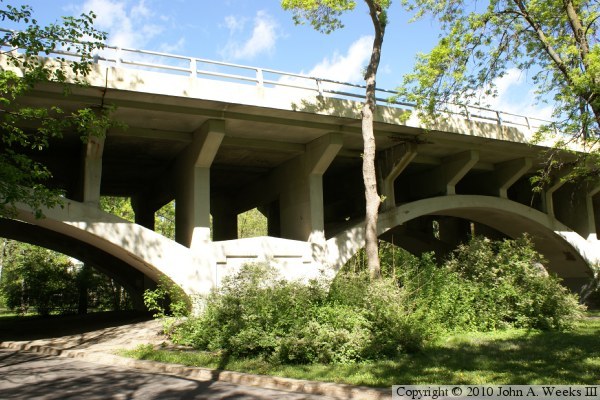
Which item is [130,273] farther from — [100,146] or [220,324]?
[220,324]

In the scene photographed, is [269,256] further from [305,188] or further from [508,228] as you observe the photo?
[508,228]

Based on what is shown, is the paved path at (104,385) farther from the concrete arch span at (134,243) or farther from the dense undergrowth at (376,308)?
the concrete arch span at (134,243)

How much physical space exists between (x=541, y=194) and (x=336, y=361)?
58.4 ft

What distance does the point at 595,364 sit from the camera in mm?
8023

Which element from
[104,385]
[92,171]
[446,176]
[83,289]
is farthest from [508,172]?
[83,289]

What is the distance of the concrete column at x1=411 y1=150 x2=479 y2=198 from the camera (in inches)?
750

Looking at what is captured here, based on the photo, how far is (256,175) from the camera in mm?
21031

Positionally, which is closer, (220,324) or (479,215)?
(220,324)

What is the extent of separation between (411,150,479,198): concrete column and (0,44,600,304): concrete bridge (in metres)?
0.06

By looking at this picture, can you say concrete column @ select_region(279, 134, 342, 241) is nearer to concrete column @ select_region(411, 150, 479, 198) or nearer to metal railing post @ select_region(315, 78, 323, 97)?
metal railing post @ select_region(315, 78, 323, 97)

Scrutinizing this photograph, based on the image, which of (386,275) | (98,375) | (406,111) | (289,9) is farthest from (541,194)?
(98,375)

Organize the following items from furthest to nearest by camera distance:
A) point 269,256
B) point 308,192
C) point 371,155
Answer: point 308,192, point 269,256, point 371,155

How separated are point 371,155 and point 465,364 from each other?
576 centimetres

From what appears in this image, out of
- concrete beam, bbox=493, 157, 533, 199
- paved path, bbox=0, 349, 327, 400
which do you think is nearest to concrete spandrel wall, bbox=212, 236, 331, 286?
paved path, bbox=0, 349, 327, 400
